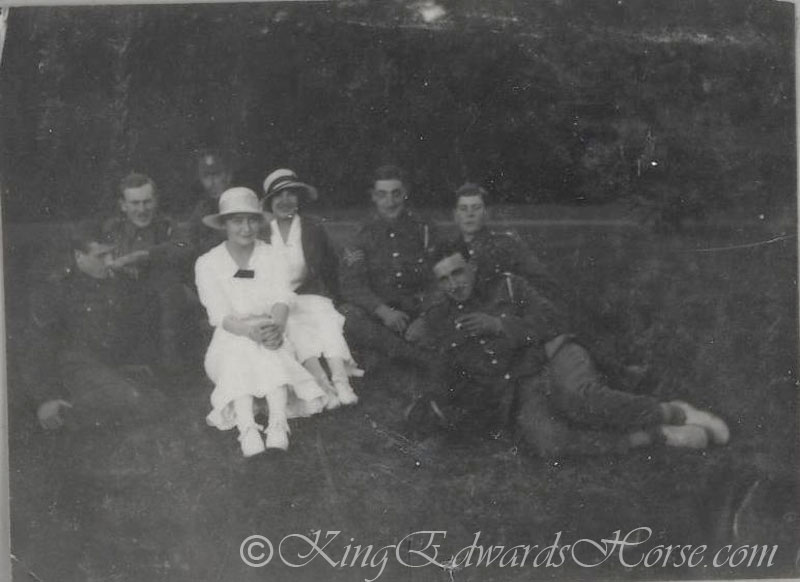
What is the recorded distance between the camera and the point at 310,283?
4.48 m

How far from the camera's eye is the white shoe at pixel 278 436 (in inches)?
173

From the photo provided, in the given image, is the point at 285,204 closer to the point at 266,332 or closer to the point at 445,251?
the point at 266,332

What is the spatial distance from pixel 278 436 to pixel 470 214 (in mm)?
1363

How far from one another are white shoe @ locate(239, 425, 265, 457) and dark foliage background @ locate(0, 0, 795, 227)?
43.3 inches

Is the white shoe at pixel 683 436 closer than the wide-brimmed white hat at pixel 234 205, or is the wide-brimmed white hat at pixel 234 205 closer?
the wide-brimmed white hat at pixel 234 205

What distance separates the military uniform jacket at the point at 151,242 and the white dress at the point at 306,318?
0.45 m

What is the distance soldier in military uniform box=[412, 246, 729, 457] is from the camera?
14.7ft

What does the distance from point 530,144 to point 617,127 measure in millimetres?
427

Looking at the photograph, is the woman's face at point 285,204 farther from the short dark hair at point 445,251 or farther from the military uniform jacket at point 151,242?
the short dark hair at point 445,251

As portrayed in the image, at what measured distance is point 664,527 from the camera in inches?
179

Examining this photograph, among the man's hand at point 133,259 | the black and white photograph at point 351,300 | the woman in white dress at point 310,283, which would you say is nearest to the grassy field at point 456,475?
the black and white photograph at point 351,300

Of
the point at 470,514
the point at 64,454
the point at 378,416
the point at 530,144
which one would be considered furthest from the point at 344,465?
the point at 530,144

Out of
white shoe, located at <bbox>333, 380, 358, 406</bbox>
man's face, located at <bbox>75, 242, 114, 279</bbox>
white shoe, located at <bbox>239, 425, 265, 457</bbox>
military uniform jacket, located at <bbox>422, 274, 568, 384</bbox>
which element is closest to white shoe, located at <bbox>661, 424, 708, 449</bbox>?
military uniform jacket, located at <bbox>422, 274, 568, 384</bbox>

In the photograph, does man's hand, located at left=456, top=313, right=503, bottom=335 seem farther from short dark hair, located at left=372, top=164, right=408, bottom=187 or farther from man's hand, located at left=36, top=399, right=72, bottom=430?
man's hand, located at left=36, top=399, right=72, bottom=430
